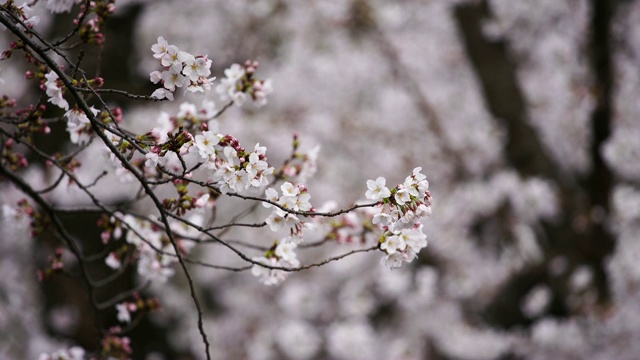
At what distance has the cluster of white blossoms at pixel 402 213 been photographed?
158 centimetres

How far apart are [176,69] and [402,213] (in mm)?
747

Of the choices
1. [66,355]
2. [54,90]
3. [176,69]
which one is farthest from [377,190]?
[66,355]

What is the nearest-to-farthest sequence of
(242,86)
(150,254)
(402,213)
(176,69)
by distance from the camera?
(176,69)
(402,213)
(242,86)
(150,254)

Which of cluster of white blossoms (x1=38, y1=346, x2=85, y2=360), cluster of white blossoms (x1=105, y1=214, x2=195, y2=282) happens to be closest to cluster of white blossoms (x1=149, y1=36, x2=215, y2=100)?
cluster of white blossoms (x1=105, y1=214, x2=195, y2=282)

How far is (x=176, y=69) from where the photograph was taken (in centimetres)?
150

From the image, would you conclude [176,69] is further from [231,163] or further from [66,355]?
[66,355]

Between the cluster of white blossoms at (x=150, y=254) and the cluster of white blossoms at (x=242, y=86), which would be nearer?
the cluster of white blossoms at (x=242, y=86)

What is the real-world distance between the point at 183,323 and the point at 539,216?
3141 mm

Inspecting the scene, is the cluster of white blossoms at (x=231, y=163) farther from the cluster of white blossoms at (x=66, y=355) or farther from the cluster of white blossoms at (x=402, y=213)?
the cluster of white blossoms at (x=66, y=355)

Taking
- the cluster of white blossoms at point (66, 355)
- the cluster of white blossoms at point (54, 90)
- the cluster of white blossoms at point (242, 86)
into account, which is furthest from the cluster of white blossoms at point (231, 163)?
the cluster of white blossoms at point (66, 355)

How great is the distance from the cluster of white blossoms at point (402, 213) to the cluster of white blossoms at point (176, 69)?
1.84 feet

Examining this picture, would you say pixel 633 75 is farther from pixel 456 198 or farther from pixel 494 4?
pixel 456 198

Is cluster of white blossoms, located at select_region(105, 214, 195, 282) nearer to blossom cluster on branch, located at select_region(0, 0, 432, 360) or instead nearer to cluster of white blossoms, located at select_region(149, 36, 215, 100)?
blossom cluster on branch, located at select_region(0, 0, 432, 360)

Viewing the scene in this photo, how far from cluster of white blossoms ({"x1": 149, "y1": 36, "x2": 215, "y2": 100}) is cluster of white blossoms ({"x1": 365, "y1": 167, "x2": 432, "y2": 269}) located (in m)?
0.56
